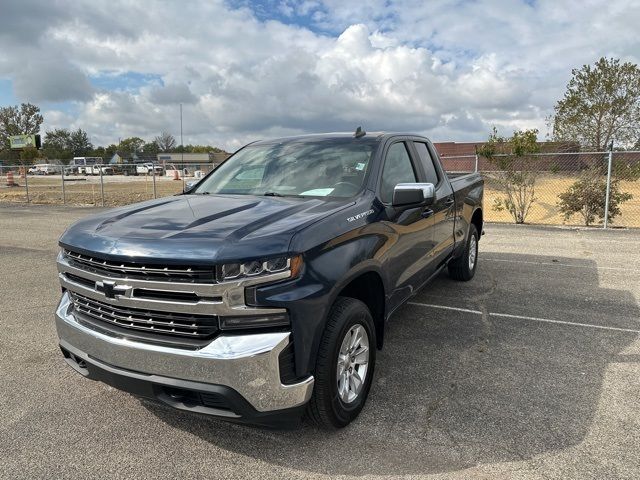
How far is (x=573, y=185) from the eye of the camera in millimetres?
13117

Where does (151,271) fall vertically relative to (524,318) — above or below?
above

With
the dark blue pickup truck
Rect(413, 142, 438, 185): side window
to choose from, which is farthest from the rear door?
the dark blue pickup truck

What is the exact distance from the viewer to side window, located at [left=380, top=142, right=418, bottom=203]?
12.5ft

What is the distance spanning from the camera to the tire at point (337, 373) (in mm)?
2742

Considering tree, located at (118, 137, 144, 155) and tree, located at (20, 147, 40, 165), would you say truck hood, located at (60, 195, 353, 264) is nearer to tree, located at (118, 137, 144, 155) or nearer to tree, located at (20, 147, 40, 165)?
tree, located at (20, 147, 40, 165)

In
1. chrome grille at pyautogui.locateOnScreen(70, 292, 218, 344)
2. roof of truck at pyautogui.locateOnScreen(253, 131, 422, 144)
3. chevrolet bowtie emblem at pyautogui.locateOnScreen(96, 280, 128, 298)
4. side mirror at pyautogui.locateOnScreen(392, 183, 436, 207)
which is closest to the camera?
chrome grille at pyautogui.locateOnScreen(70, 292, 218, 344)

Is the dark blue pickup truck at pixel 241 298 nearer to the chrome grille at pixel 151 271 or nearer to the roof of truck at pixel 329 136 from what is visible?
the chrome grille at pixel 151 271

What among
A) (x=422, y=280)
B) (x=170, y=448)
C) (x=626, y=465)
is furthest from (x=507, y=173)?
(x=170, y=448)

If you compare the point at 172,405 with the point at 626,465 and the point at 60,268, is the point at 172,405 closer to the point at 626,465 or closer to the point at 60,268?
the point at 60,268

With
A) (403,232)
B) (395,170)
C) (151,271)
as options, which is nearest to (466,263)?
(395,170)

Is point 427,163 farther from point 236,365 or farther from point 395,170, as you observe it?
point 236,365

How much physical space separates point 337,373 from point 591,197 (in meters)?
12.0

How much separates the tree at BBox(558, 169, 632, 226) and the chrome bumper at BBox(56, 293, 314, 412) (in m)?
12.3

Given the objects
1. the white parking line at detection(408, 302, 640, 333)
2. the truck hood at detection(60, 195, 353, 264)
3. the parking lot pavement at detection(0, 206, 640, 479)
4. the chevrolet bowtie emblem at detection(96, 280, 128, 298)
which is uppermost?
the truck hood at detection(60, 195, 353, 264)
